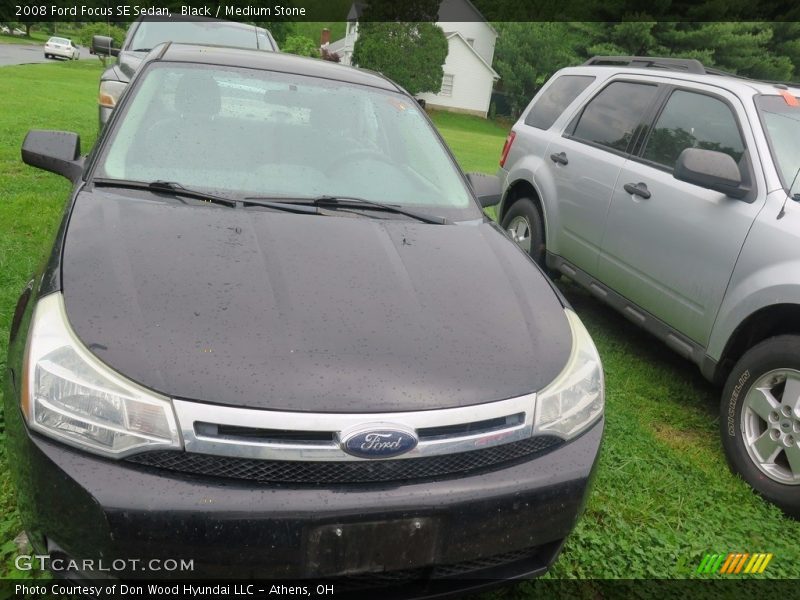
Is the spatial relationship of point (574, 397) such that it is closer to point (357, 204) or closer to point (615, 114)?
point (357, 204)

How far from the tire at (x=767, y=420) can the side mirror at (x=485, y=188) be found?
141 centimetres

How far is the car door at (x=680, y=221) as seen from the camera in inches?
138

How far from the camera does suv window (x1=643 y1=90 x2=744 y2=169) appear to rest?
12.7ft

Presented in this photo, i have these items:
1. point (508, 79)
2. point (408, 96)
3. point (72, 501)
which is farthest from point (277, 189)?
point (508, 79)

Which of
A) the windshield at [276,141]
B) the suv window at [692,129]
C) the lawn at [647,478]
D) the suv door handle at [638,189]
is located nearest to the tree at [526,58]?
the suv window at [692,129]

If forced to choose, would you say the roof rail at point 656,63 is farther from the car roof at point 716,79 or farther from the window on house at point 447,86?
the window on house at point 447,86

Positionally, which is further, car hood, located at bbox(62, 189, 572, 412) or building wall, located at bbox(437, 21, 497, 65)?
building wall, located at bbox(437, 21, 497, 65)

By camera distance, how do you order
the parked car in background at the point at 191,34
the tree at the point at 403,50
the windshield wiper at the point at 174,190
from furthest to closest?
1. the tree at the point at 403,50
2. the parked car in background at the point at 191,34
3. the windshield wiper at the point at 174,190

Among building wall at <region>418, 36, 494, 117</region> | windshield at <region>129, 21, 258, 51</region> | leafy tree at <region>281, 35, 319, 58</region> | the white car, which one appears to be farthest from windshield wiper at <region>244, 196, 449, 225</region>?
building wall at <region>418, 36, 494, 117</region>

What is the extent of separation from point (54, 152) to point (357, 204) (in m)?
1.40

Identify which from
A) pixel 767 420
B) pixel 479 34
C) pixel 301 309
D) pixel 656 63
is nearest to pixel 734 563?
pixel 767 420

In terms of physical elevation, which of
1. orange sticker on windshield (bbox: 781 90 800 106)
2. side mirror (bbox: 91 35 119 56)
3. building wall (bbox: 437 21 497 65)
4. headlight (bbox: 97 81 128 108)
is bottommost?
headlight (bbox: 97 81 128 108)

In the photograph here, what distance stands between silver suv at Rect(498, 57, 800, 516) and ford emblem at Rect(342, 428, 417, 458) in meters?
2.03

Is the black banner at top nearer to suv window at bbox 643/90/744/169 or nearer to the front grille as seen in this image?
suv window at bbox 643/90/744/169
